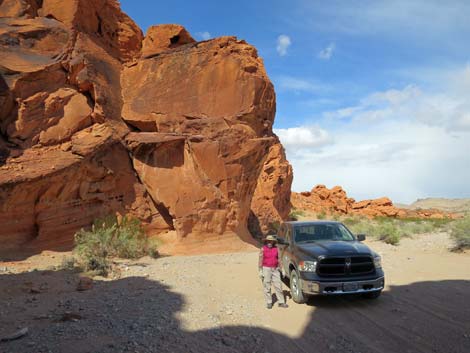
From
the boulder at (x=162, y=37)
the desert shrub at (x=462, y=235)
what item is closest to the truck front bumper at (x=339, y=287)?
the desert shrub at (x=462, y=235)

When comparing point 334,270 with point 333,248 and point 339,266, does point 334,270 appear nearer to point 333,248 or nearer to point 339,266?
point 339,266

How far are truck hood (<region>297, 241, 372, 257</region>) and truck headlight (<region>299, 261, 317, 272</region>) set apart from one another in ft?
0.56

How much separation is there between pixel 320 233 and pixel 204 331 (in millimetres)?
4113

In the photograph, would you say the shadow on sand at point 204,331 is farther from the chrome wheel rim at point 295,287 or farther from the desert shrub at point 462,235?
the desert shrub at point 462,235

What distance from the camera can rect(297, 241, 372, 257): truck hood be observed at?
24.6 ft

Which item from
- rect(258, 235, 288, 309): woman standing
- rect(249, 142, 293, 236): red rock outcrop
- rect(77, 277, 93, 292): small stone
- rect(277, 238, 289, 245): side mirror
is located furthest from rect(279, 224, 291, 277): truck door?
rect(249, 142, 293, 236): red rock outcrop

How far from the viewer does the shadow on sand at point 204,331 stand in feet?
17.0

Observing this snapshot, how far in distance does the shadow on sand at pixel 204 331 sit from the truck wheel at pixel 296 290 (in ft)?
0.87

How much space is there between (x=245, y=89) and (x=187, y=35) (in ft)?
19.0

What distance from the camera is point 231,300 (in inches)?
316

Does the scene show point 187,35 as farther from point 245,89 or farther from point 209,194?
point 209,194

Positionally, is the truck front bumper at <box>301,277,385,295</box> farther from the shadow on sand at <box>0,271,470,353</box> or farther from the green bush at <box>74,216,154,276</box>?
the green bush at <box>74,216,154,276</box>

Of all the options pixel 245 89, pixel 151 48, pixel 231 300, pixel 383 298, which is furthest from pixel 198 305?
pixel 151 48

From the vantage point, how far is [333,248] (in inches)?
304
